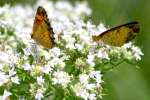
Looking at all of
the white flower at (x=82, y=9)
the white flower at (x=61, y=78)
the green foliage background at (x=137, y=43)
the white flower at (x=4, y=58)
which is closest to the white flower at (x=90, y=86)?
the white flower at (x=61, y=78)

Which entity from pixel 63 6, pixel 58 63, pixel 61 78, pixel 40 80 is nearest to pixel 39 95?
pixel 40 80

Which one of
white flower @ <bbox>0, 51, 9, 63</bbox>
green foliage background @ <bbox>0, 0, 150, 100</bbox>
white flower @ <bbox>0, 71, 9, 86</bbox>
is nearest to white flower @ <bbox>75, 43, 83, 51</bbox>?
white flower @ <bbox>0, 51, 9, 63</bbox>

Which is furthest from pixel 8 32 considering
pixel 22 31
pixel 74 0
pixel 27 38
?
pixel 74 0

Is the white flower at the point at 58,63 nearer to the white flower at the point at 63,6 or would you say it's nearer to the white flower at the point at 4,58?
the white flower at the point at 4,58

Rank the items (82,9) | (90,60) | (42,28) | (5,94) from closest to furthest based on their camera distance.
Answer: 1. (5,94)
2. (42,28)
3. (90,60)
4. (82,9)

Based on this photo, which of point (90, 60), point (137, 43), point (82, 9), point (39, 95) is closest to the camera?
point (39, 95)

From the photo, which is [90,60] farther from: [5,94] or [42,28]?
[5,94]
